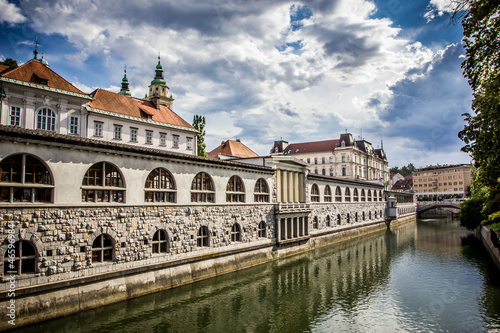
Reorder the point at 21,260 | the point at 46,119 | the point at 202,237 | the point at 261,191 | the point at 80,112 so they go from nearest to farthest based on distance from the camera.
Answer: the point at 21,260, the point at 202,237, the point at 261,191, the point at 46,119, the point at 80,112

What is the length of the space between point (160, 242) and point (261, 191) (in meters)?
13.6

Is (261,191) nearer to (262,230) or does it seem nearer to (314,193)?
(262,230)

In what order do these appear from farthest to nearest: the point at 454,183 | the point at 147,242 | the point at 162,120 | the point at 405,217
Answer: the point at 454,183, the point at 405,217, the point at 162,120, the point at 147,242

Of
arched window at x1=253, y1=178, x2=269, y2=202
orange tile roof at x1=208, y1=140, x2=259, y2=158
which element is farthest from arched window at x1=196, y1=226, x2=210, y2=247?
orange tile roof at x1=208, y1=140, x2=259, y2=158

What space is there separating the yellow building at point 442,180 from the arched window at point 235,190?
118 m

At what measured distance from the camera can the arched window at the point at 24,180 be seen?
17031 mm

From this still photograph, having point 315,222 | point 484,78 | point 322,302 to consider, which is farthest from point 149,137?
point 484,78

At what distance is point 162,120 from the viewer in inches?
1978

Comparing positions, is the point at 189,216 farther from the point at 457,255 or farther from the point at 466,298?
the point at 457,255

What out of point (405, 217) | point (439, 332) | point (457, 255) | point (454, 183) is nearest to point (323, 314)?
point (439, 332)

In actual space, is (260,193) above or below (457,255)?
above

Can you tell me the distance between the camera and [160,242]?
2375 cm

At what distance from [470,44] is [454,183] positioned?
12902 cm

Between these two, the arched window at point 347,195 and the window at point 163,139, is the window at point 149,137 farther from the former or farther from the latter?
the arched window at point 347,195
